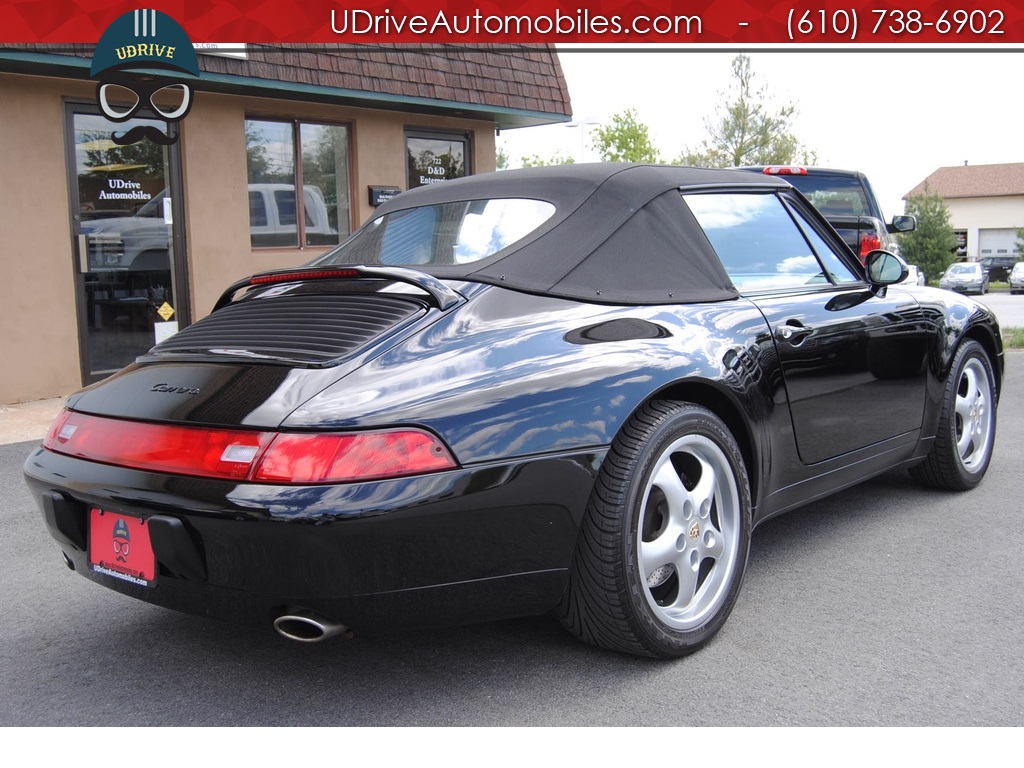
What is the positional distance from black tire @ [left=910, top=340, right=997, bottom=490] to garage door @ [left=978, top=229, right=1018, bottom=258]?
6755 centimetres

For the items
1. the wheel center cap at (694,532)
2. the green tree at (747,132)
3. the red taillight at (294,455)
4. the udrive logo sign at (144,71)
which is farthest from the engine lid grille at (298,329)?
the green tree at (747,132)

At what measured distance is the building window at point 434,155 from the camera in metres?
11.2

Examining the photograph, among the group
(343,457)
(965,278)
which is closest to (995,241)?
(965,278)

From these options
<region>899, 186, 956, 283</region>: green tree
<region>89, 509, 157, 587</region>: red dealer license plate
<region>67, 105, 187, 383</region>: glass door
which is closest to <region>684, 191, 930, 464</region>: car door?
<region>89, 509, 157, 587</region>: red dealer license plate

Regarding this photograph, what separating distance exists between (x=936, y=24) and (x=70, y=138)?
724cm

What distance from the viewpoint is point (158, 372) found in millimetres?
2797

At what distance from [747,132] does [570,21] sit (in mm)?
40437

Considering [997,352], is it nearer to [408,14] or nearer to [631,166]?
[631,166]

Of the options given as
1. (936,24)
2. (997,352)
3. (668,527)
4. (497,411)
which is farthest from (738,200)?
(936,24)

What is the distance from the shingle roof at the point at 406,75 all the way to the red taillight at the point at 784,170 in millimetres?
3037

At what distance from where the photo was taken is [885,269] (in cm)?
Answer: 400

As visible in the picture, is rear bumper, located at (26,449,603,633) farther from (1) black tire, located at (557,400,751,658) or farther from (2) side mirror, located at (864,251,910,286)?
(2) side mirror, located at (864,251,910,286)

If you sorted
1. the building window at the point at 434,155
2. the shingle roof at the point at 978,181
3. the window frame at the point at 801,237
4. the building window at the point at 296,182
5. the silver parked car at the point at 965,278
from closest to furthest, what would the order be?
the window frame at the point at 801,237, the building window at the point at 296,182, the building window at the point at 434,155, the silver parked car at the point at 965,278, the shingle roof at the point at 978,181

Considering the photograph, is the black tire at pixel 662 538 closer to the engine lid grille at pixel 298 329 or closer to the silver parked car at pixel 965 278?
the engine lid grille at pixel 298 329
